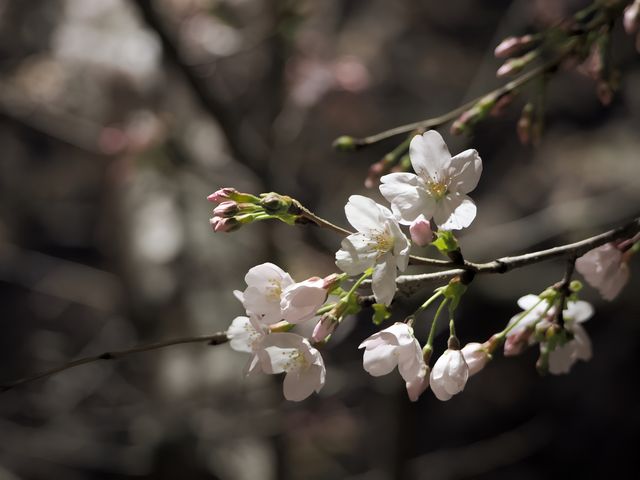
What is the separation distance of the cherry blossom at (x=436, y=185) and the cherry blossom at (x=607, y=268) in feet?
0.73

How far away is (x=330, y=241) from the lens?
1.94 m

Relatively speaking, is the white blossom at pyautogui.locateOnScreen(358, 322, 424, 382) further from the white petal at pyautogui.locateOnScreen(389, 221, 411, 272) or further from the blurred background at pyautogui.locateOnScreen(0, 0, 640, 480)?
the blurred background at pyautogui.locateOnScreen(0, 0, 640, 480)

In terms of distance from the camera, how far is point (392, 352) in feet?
2.10

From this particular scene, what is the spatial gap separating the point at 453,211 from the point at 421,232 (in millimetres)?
65

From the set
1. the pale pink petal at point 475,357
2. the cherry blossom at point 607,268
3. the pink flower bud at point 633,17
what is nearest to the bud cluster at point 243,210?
the pale pink petal at point 475,357

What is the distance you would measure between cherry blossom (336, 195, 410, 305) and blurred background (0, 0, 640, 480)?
120cm

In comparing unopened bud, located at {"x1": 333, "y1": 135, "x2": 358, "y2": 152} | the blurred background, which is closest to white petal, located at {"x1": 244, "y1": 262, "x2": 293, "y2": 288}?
unopened bud, located at {"x1": 333, "y1": 135, "x2": 358, "y2": 152}

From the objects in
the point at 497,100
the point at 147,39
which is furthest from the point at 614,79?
the point at 147,39

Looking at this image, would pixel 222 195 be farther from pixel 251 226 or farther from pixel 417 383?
pixel 251 226

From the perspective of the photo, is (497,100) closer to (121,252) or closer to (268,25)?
(268,25)

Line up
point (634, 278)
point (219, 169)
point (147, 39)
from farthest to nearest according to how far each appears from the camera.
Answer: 1. point (634, 278)
2. point (147, 39)
3. point (219, 169)

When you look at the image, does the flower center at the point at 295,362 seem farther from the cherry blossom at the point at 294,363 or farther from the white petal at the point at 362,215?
the white petal at the point at 362,215

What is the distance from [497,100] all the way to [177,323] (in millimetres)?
1689

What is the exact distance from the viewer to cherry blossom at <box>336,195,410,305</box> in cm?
59
